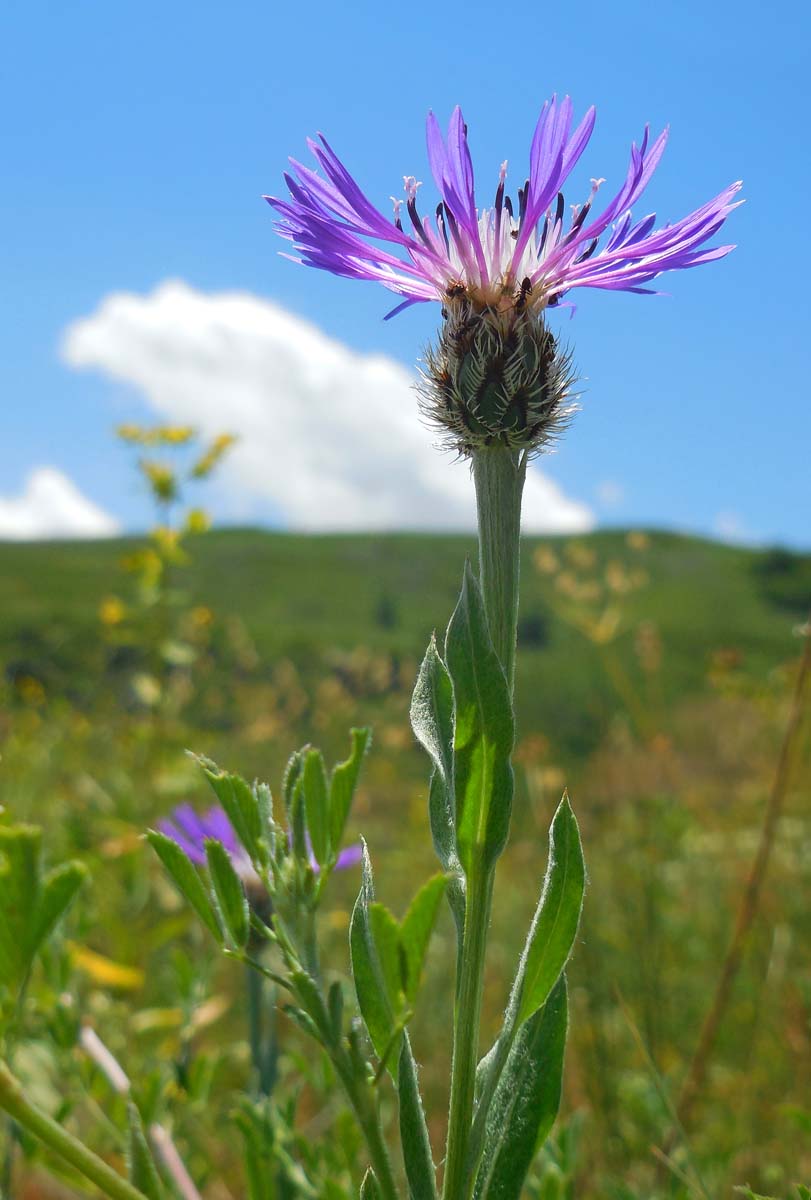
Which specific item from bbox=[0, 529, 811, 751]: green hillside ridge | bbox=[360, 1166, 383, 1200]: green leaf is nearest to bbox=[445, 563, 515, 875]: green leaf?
bbox=[360, 1166, 383, 1200]: green leaf

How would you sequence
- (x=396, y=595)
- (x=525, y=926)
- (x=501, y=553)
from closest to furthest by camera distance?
(x=501, y=553)
(x=525, y=926)
(x=396, y=595)

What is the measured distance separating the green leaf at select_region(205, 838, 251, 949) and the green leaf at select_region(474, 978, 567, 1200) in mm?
210

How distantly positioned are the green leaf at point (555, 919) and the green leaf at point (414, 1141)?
0.30 feet

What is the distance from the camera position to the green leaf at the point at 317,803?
2.23 feet

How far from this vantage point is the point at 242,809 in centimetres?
67

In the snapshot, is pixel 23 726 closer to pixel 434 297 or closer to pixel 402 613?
pixel 434 297

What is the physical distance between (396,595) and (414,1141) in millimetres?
44251

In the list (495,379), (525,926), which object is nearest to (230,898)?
(495,379)

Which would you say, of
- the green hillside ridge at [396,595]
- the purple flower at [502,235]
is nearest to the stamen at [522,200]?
the purple flower at [502,235]

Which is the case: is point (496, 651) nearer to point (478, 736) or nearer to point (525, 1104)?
point (478, 736)

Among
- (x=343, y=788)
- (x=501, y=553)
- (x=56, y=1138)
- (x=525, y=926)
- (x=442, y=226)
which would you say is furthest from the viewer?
(x=525, y=926)

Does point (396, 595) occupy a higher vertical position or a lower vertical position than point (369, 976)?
lower

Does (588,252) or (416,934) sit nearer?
(416,934)

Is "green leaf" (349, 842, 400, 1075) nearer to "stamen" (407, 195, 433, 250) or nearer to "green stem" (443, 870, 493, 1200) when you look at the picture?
"green stem" (443, 870, 493, 1200)
